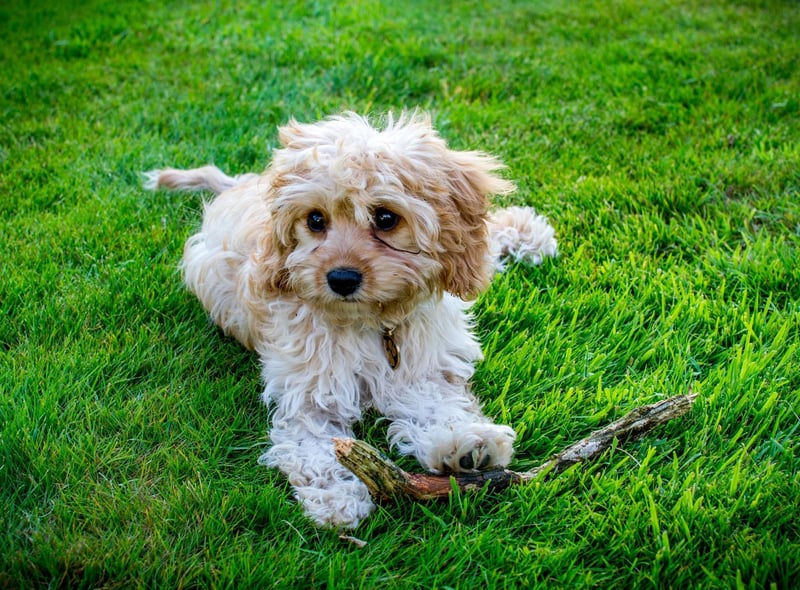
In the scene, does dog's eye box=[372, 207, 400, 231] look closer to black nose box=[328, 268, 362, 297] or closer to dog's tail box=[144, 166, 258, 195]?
black nose box=[328, 268, 362, 297]

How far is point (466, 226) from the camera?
3.10 meters

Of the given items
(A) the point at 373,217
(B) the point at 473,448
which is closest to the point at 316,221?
(A) the point at 373,217

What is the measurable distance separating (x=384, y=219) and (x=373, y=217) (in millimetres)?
42

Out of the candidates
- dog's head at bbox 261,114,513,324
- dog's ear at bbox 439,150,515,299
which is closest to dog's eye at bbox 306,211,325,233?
dog's head at bbox 261,114,513,324

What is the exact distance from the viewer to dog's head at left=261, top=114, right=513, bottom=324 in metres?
2.81

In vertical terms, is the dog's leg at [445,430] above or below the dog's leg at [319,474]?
above

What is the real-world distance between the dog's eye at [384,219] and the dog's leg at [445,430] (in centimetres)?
75

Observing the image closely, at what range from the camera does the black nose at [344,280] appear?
2.79m

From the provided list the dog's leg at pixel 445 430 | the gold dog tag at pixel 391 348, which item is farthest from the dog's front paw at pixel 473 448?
the gold dog tag at pixel 391 348

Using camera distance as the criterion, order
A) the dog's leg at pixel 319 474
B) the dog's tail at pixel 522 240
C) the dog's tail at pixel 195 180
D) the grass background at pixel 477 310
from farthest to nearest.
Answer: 1. the dog's tail at pixel 195 180
2. the dog's tail at pixel 522 240
3. the dog's leg at pixel 319 474
4. the grass background at pixel 477 310

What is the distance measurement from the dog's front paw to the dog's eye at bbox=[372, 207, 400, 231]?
0.78 meters

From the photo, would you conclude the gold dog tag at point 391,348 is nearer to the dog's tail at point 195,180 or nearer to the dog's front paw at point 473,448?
the dog's front paw at point 473,448

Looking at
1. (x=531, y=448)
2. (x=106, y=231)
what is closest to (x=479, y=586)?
(x=531, y=448)

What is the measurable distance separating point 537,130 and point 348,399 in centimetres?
323
